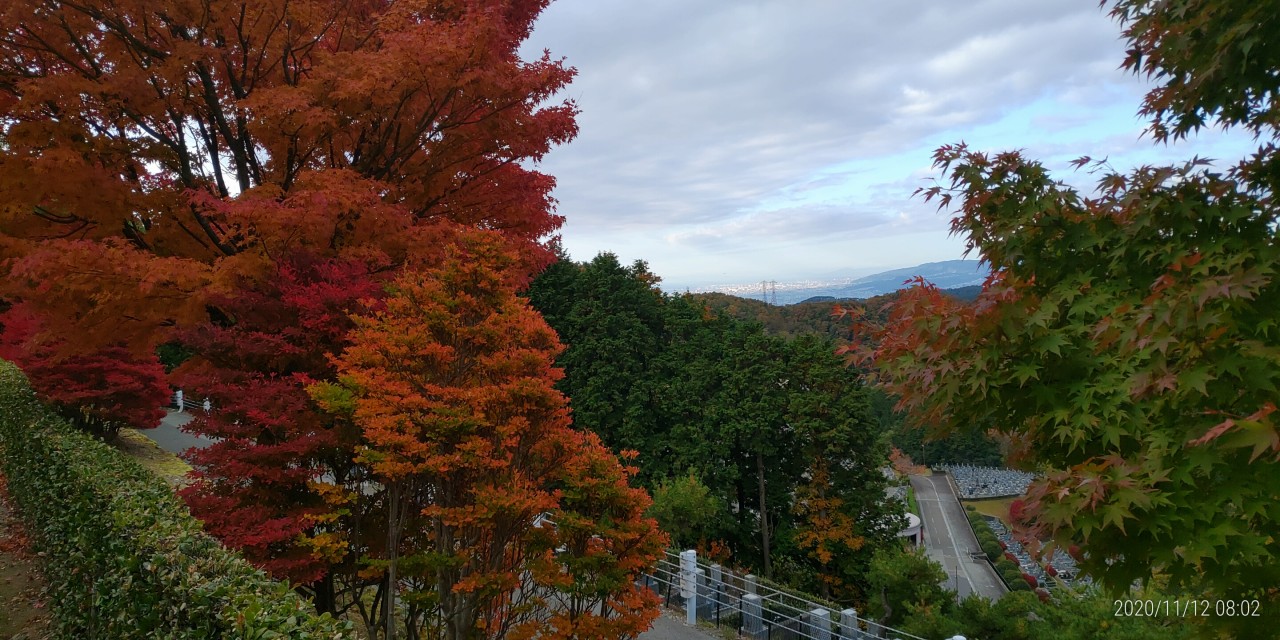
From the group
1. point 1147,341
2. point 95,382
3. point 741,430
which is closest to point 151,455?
point 95,382

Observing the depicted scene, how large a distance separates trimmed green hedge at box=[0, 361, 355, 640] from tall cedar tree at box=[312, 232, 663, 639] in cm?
150

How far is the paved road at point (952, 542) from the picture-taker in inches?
1267

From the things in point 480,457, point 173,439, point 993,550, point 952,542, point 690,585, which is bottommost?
point 952,542

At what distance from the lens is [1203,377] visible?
2541mm

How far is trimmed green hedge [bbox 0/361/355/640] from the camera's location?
10.3 feet

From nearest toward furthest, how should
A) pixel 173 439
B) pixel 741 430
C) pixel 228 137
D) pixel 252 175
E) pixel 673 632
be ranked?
1. pixel 228 137
2. pixel 252 175
3. pixel 673 632
4. pixel 173 439
5. pixel 741 430

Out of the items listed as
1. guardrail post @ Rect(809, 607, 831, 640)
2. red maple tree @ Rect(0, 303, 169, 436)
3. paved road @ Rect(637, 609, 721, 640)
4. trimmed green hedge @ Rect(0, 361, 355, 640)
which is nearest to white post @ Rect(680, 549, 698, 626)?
paved road @ Rect(637, 609, 721, 640)

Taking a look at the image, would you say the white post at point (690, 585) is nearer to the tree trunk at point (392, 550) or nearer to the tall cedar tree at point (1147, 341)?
the tree trunk at point (392, 550)

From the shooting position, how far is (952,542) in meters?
39.4

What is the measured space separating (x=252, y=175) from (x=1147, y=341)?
336 inches

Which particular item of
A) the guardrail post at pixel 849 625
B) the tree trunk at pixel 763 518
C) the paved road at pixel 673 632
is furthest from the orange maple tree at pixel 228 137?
the tree trunk at pixel 763 518

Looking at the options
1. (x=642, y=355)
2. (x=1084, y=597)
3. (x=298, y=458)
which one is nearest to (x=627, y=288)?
(x=642, y=355)

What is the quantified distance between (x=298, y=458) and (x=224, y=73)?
14.2ft

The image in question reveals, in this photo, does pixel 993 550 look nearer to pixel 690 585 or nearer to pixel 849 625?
pixel 849 625
